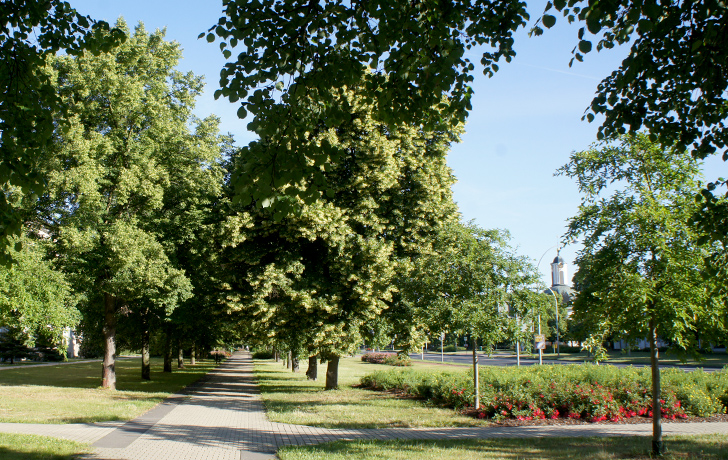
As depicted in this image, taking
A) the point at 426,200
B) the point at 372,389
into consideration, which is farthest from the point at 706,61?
the point at 372,389

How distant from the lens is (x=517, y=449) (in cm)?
945

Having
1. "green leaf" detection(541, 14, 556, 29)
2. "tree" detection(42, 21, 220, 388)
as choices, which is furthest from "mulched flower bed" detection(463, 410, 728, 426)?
"tree" detection(42, 21, 220, 388)

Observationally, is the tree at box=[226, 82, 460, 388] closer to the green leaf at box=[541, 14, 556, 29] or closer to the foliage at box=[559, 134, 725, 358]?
the foliage at box=[559, 134, 725, 358]

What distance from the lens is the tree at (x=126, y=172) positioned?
19.2 meters

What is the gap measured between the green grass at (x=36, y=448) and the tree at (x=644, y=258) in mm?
9536

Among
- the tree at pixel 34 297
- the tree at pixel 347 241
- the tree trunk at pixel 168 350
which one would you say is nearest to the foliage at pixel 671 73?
the tree at pixel 347 241

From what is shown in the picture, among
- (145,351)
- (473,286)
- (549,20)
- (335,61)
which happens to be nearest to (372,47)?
(335,61)

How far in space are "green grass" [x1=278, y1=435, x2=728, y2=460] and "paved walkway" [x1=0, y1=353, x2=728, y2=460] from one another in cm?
79

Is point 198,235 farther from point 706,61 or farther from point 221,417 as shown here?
point 706,61

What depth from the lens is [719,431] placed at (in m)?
11.9

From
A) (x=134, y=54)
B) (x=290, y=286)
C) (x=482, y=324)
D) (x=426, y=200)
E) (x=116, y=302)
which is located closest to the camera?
(x=482, y=324)

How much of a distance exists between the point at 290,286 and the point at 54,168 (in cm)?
929

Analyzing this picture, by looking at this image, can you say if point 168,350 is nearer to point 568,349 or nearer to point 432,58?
point 432,58

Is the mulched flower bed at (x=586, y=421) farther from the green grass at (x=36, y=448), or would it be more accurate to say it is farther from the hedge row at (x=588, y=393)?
the green grass at (x=36, y=448)
